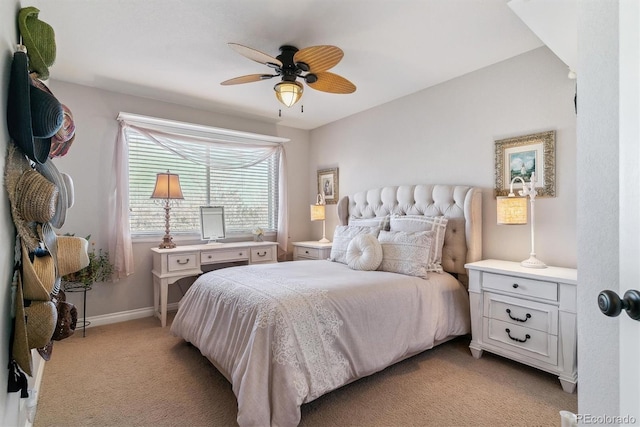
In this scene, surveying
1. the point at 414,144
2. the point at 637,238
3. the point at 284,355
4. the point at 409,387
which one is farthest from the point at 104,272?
the point at 637,238

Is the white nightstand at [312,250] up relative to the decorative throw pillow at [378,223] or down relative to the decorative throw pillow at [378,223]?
down

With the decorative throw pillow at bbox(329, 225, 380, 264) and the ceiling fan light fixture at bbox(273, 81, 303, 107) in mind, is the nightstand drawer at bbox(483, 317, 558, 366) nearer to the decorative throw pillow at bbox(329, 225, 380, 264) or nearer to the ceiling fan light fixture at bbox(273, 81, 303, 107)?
the decorative throw pillow at bbox(329, 225, 380, 264)

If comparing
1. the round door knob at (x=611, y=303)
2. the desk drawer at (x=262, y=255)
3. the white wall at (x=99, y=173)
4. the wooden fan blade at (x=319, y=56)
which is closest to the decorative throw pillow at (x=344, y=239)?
the desk drawer at (x=262, y=255)

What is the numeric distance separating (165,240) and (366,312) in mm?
2600

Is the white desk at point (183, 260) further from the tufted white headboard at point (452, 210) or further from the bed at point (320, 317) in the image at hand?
the tufted white headboard at point (452, 210)

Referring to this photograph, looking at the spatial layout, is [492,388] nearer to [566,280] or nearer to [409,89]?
[566,280]

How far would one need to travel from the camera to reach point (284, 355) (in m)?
1.67

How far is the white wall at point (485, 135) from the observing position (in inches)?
95.3

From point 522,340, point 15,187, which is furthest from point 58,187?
point 522,340

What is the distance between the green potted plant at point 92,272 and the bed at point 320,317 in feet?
3.74

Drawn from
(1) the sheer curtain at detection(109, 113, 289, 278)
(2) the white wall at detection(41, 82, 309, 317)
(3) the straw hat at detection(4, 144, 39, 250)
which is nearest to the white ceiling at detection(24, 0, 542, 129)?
(2) the white wall at detection(41, 82, 309, 317)

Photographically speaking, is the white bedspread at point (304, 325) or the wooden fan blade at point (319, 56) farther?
the wooden fan blade at point (319, 56)

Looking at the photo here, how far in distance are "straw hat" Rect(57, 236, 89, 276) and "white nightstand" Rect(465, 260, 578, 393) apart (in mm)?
2626

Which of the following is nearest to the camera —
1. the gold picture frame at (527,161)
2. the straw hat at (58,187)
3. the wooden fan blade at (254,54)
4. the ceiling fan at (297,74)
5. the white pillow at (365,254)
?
the straw hat at (58,187)
